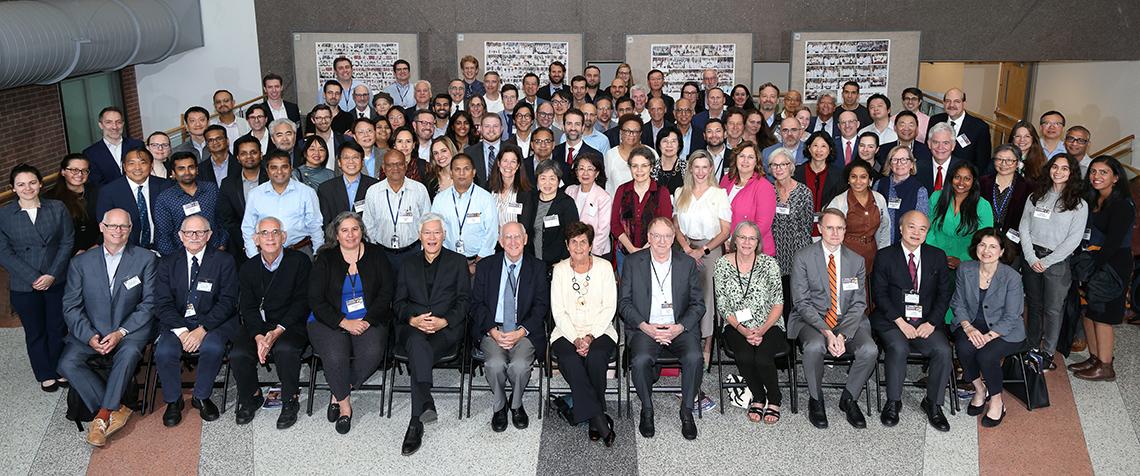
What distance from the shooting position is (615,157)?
6.27 metres

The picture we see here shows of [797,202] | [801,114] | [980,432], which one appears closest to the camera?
[980,432]

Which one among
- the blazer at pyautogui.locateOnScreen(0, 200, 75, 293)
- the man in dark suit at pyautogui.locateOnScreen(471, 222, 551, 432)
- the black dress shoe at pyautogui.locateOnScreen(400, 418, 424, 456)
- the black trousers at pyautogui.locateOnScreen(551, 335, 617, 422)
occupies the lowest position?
the black dress shoe at pyautogui.locateOnScreen(400, 418, 424, 456)

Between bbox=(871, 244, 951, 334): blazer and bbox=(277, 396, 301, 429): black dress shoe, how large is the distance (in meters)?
3.30

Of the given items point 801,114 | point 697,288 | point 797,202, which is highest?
point 801,114

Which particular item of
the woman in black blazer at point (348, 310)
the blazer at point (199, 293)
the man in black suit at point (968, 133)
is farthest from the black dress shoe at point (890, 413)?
the blazer at point (199, 293)

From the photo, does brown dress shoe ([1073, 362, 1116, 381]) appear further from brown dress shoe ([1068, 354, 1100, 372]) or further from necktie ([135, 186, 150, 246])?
necktie ([135, 186, 150, 246])

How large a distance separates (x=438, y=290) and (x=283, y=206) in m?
1.26

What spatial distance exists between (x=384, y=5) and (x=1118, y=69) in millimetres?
8363

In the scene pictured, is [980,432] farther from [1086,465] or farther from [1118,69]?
[1118,69]

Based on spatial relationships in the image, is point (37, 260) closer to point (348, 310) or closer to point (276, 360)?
point (276, 360)

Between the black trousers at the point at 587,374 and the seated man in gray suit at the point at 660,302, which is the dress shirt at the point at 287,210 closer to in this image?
the black trousers at the point at 587,374

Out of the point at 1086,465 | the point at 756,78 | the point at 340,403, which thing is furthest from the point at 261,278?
the point at 756,78

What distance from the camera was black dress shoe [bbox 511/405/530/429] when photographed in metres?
4.80

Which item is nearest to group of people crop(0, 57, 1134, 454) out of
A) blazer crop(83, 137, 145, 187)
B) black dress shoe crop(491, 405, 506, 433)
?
black dress shoe crop(491, 405, 506, 433)
